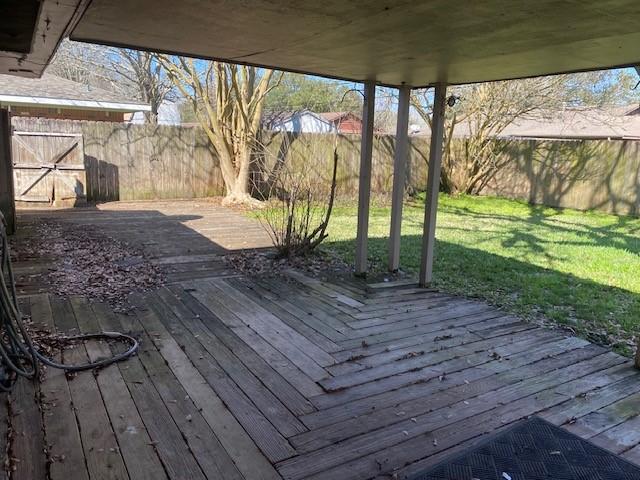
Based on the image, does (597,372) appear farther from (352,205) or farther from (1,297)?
(352,205)

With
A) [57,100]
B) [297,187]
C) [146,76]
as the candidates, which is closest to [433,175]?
[297,187]

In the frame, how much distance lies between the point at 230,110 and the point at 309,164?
2.41 meters

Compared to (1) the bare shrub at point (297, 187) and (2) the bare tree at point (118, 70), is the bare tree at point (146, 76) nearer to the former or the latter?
(2) the bare tree at point (118, 70)

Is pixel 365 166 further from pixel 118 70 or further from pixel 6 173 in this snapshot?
pixel 118 70

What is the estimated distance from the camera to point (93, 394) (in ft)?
8.03

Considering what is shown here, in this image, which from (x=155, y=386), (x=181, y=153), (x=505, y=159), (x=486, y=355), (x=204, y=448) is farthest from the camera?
(x=505, y=159)

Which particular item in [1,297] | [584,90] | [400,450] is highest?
[584,90]

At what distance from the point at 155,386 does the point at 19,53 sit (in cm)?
270

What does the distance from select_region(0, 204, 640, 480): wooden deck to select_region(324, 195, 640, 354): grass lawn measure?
1.98 feet

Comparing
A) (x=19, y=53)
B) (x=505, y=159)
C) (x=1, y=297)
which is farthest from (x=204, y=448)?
(x=505, y=159)

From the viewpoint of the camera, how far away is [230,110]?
10070mm

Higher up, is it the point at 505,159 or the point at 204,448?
the point at 505,159

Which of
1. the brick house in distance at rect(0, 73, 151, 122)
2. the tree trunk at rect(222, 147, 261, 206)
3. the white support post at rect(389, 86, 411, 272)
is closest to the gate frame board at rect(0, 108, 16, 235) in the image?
the tree trunk at rect(222, 147, 261, 206)

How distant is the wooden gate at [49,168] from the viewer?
8.58 m
